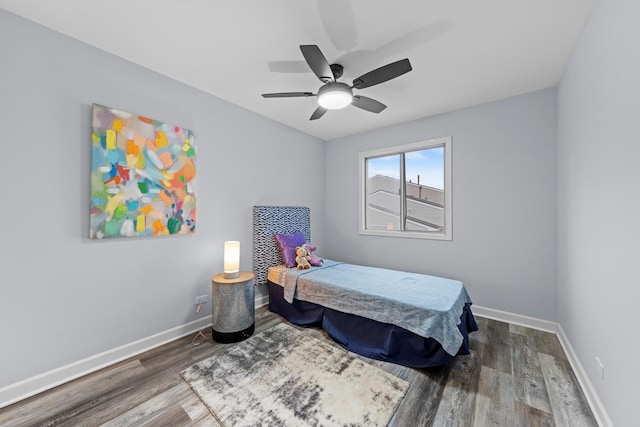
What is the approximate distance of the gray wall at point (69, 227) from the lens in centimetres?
169

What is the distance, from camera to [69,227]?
6.30ft

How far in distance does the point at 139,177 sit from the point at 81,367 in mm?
1603

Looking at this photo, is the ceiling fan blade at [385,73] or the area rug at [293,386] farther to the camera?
the ceiling fan blade at [385,73]

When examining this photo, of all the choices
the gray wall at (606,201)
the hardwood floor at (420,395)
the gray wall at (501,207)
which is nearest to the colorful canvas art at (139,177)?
the hardwood floor at (420,395)

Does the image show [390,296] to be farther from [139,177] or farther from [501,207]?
[139,177]

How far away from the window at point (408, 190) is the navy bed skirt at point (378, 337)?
135 centimetres

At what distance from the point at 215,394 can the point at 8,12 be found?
301 centimetres

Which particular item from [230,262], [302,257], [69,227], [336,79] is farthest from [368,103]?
[69,227]

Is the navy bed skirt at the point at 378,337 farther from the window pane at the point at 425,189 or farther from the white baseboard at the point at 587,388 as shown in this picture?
the window pane at the point at 425,189

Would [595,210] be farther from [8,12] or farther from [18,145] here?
[8,12]

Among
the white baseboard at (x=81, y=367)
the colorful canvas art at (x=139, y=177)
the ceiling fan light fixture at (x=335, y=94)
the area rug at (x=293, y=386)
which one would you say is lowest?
the area rug at (x=293, y=386)

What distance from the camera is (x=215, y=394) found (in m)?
1.72

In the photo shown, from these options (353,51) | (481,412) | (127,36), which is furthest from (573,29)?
(127,36)

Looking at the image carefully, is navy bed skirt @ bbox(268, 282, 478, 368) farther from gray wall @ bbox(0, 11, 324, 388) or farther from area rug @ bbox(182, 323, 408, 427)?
gray wall @ bbox(0, 11, 324, 388)
